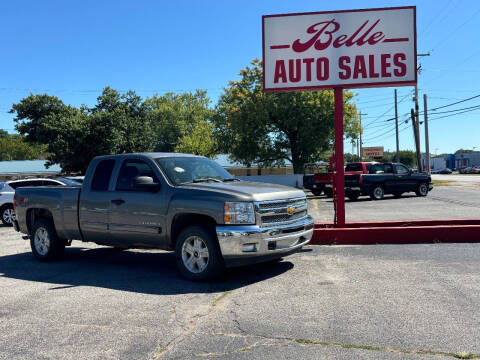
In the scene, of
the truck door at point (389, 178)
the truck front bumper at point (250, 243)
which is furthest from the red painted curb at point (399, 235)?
the truck door at point (389, 178)

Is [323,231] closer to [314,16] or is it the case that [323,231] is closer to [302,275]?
[302,275]

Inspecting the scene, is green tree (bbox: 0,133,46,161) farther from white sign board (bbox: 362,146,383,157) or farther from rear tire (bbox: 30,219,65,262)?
rear tire (bbox: 30,219,65,262)

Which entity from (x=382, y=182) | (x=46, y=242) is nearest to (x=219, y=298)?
(x=46, y=242)

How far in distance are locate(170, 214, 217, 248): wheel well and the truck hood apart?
16.8 inches

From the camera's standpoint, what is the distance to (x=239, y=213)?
6.26 metres

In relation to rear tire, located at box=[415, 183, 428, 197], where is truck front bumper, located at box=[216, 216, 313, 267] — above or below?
above

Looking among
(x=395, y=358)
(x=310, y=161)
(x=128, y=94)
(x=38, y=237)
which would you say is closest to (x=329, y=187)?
(x=310, y=161)

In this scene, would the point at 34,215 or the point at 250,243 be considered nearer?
the point at 250,243

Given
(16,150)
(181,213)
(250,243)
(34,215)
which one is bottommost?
(250,243)

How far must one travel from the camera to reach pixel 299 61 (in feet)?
35.2

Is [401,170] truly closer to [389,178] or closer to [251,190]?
[389,178]

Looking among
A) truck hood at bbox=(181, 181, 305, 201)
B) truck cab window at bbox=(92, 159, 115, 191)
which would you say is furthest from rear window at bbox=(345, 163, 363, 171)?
truck cab window at bbox=(92, 159, 115, 191)

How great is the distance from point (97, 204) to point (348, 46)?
673cm

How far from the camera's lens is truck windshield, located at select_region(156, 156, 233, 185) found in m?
7.12
